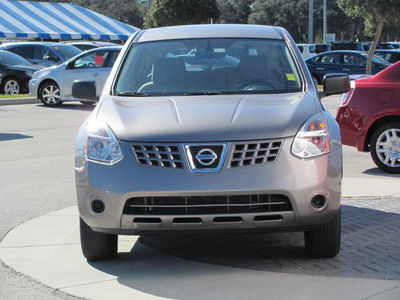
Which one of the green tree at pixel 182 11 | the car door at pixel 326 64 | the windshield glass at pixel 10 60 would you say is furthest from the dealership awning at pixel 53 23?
the car door at pixel 326 64

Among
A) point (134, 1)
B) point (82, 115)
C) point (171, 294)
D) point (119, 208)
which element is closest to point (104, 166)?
point (119, 208)

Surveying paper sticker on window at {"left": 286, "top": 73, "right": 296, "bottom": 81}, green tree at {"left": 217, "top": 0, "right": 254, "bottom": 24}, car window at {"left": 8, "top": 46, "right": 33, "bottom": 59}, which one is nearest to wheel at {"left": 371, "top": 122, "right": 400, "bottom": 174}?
paper sticker on window at {"left": 286, "top": 73, "right": 296, "bottom": 81}

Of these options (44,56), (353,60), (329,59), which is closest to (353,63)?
(353,60)

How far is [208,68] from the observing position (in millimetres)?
6414

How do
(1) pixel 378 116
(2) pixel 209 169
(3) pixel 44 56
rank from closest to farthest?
(2) pixel 209 169 < (1) pixel 378 116 < (3) pixel 44 56

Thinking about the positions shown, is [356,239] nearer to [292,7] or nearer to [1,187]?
[1,187]

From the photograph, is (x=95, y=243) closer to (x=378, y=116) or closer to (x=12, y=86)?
(x=378, y=116)

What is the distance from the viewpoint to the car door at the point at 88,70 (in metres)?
20.6

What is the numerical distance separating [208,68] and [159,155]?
1.47 m

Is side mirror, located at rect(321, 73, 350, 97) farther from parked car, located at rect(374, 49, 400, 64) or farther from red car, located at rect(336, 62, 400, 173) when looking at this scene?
parked car, located at rect(374, 49, 400, 64)

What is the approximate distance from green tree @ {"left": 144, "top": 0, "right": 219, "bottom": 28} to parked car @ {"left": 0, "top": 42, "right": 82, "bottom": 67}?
73.9 ft

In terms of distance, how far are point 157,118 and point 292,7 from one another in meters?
78.3

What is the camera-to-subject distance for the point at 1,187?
905 centimetres

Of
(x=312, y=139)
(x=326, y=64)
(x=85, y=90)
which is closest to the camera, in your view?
(x=312, y=139)
